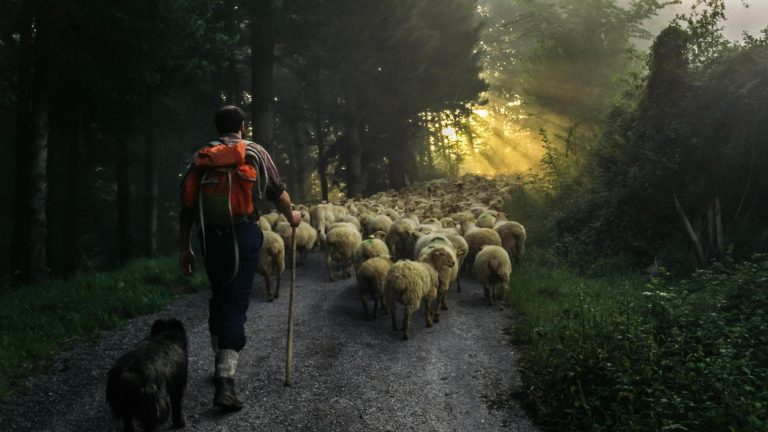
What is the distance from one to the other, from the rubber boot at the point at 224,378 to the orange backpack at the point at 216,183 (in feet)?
4.02

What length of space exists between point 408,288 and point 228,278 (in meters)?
3.21

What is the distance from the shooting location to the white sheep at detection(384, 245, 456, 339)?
25.1ft

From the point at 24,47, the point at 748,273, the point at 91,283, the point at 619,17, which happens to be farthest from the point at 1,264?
the point at 619,17

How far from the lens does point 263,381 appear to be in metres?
5.94

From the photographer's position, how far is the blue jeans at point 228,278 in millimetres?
5031

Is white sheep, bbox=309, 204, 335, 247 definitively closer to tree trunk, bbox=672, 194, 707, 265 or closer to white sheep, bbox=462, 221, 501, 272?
white sheep, bbox=462, 221, 501, 272

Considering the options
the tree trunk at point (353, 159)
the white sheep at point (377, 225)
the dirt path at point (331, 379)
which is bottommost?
the dirt path at point (331, 379)

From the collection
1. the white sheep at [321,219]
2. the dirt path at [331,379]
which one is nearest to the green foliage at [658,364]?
the dirt path at [331,379]

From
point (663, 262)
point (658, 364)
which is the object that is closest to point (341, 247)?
point (663, 262)

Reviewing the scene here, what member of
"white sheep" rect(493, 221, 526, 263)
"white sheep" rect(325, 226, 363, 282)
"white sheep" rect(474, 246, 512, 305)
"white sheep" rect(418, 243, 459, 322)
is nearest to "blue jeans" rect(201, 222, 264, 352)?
"white sheep" rect(418, 243, 459, 322)

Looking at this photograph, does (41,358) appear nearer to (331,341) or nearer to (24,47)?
(331,341)

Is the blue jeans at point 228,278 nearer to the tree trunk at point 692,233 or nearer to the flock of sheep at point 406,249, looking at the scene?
the flock of sheep at point 406,249

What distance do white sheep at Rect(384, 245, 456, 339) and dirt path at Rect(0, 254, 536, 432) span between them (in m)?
0.31

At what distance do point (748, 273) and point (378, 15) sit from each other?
18.5m
